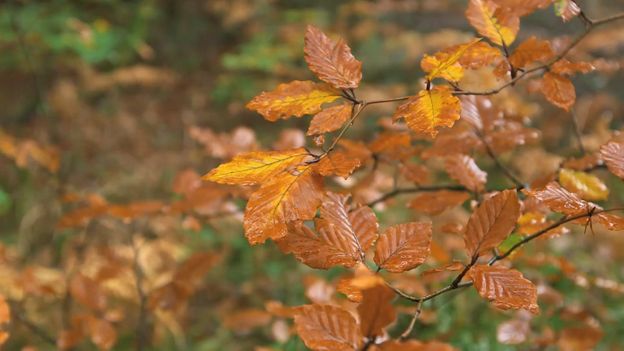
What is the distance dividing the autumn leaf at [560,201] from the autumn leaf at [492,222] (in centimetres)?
3

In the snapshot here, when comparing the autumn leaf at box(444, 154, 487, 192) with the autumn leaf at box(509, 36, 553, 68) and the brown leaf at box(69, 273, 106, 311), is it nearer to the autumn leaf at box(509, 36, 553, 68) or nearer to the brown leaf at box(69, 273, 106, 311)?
the autumn leaf at box(509, 36, 553, 68)

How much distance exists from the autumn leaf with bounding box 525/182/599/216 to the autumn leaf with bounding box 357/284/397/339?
23 cm

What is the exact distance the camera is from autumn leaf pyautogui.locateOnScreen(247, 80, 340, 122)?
0.55 meters

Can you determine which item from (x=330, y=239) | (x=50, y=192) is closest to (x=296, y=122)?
(x=50, y=192)

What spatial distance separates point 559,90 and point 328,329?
45cm

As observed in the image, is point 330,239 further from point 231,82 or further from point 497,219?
point 231,82

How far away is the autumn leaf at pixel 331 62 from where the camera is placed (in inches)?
21.9

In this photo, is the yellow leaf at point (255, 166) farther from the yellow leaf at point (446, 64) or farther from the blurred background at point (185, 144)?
the blurred background at point (185, 144)

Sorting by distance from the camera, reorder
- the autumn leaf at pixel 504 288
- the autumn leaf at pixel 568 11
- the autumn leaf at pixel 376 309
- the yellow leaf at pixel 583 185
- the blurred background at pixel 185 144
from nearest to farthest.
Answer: the autumn leaf at pixel 376 309
the autumn leaf at pixel 504 288
the autumn leaf at pixel 568 11
the yellow leaf at pixel 583 185
the blurred background at pixel 185 144

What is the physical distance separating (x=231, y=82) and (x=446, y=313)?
285 centimetres

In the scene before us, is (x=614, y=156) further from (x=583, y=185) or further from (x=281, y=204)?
(x=281, y=204)

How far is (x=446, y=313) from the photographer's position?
1.32m

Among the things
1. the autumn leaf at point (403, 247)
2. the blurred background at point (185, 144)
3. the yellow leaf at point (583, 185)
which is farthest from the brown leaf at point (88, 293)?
the yellow leaf at point (583, 185)

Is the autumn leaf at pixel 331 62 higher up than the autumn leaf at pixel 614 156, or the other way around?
the autumn leaf at pixel 331 62
